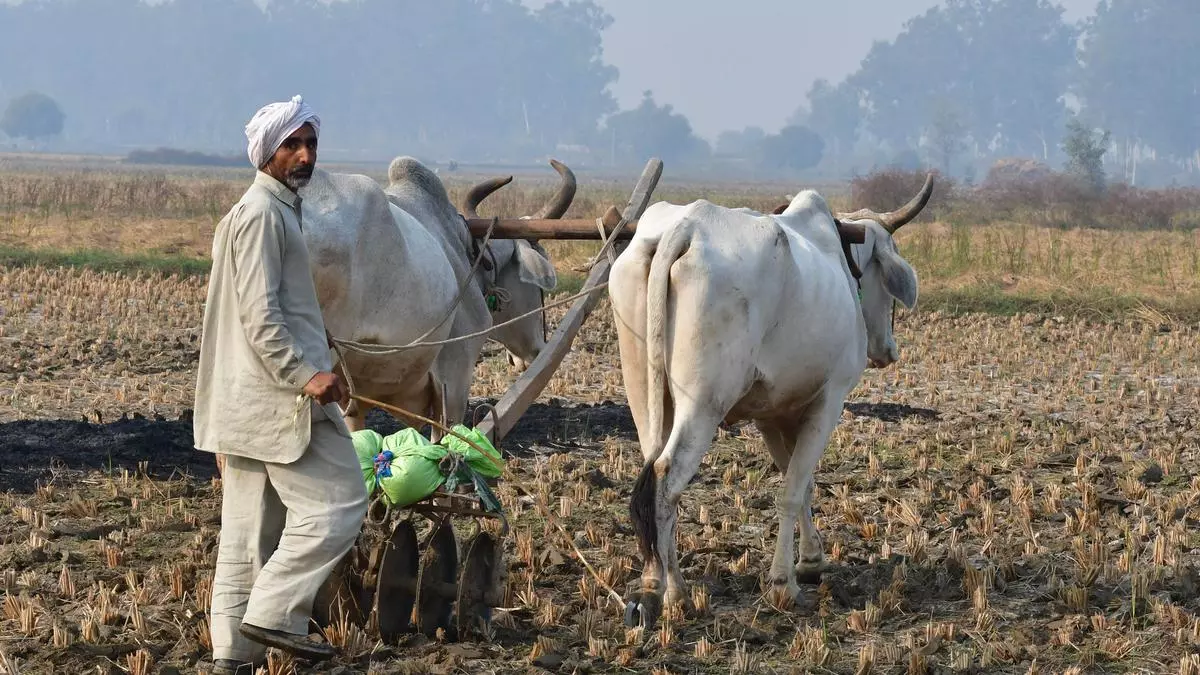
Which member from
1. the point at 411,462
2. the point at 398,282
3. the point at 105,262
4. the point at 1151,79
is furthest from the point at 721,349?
the point at 1151,79

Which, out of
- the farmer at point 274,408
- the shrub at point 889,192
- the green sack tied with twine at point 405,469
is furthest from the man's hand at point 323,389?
the shrub at point 889,192

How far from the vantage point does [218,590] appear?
440 centimetres

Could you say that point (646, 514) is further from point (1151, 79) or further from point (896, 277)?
point (1151, 79)

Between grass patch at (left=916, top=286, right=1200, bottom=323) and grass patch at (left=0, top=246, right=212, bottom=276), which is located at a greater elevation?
grass patch at (left=916, top=286, right=1200, bottom=323)

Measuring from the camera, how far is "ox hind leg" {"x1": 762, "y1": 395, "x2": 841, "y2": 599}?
18.3 ft

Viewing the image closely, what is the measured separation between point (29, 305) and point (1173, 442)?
29.5 ft

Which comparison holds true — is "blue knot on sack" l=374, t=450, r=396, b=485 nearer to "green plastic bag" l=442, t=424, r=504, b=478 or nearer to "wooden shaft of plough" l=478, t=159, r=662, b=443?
"green plastic bag" l=442, t=424, r=504, b=478

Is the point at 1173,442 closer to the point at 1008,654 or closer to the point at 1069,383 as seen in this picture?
the point at 1069,383

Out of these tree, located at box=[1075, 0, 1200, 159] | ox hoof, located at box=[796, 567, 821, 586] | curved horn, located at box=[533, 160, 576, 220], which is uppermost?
tree, located at box=[1075, 0, 1200, 159]

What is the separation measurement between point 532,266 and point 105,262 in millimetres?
9616

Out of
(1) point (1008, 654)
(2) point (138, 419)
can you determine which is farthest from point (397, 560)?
(2) point (138, 419)

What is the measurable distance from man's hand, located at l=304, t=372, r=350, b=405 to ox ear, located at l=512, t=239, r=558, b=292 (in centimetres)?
332

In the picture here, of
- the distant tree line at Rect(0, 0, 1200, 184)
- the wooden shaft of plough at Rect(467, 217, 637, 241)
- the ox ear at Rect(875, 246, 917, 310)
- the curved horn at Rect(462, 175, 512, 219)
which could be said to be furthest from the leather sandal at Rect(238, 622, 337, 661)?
the distant tree line at Rect(0, 0, 1200, 184)

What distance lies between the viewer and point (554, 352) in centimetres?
Result: 635
